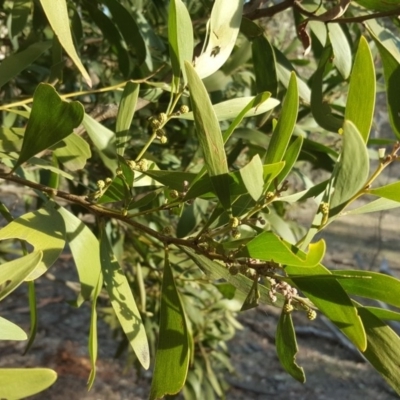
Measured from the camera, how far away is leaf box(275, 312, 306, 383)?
42 centimetres

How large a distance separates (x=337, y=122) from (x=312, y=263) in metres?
0.34

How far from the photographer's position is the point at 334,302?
352 millimetres

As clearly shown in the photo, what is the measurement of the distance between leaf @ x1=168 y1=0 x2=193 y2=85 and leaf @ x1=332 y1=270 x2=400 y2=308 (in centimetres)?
17

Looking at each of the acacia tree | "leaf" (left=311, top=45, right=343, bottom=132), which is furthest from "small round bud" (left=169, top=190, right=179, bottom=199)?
"leaf" (left=311, top=45, right=343, bottom=132)

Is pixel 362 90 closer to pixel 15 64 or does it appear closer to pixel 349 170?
pixel 349 170

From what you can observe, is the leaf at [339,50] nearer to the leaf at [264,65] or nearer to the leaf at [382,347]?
the leaf at [264,65]

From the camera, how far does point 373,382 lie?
2.95 meters

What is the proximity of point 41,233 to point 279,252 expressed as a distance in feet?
0.52

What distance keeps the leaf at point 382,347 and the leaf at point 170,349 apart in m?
0.11

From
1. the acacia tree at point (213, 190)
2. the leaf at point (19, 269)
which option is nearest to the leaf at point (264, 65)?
the acacia tree at point (213, 190)

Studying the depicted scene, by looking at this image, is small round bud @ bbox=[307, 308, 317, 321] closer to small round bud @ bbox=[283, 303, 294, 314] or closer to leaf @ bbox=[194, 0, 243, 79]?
small round bud @ bbox=[283, 303, 294, 314]

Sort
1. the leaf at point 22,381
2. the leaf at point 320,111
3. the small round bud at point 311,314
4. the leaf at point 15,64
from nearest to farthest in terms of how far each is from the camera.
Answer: the leaf at point 22,381
the small round bud at point 311,314
the leaf at point 15,64
the leaf at point 320,111

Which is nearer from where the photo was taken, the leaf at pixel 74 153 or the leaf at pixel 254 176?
the leaf at pixel 254 176

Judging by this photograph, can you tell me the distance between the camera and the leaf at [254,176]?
0.33m
